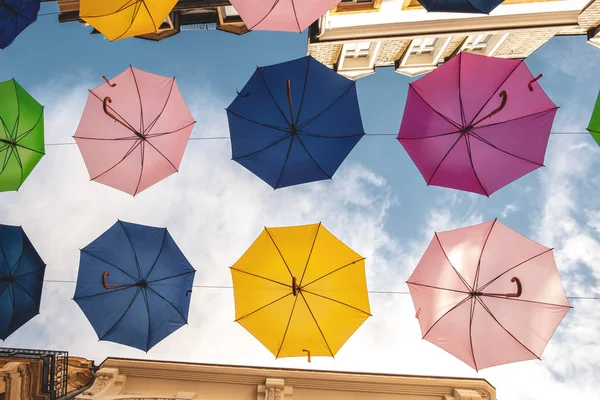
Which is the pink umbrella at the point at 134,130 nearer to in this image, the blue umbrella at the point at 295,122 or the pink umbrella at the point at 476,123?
the blue umbrella at the point at 295,122

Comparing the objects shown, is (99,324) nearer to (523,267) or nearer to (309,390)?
(309,390)

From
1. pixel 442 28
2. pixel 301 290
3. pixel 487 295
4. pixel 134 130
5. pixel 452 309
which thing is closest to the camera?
pixel 487 295

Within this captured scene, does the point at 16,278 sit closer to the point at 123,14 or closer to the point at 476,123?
the point at 123,14

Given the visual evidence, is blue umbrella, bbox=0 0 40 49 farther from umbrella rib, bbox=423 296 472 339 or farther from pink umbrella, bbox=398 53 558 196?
umbrella rib, bbox=423 296 472 339

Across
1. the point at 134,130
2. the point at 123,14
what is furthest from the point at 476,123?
the point at 123,14

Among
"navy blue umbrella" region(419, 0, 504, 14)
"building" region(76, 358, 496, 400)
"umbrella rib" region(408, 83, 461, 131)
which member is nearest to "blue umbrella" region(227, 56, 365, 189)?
"umbrella rib" region(408, 83, 461, 131)

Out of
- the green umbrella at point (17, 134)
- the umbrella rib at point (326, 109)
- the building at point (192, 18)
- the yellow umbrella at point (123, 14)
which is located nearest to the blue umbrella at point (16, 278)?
the green umbrella at point (17, 134)

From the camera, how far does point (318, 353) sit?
8.15 m

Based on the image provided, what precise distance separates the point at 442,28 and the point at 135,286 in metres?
14.2

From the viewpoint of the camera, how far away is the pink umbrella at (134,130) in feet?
27.1

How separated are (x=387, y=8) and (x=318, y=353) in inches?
500

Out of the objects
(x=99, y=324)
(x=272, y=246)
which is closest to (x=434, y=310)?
(x=272, y=246)

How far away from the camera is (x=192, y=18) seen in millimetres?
15477

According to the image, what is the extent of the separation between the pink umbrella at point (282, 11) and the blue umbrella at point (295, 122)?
0.88 metres
